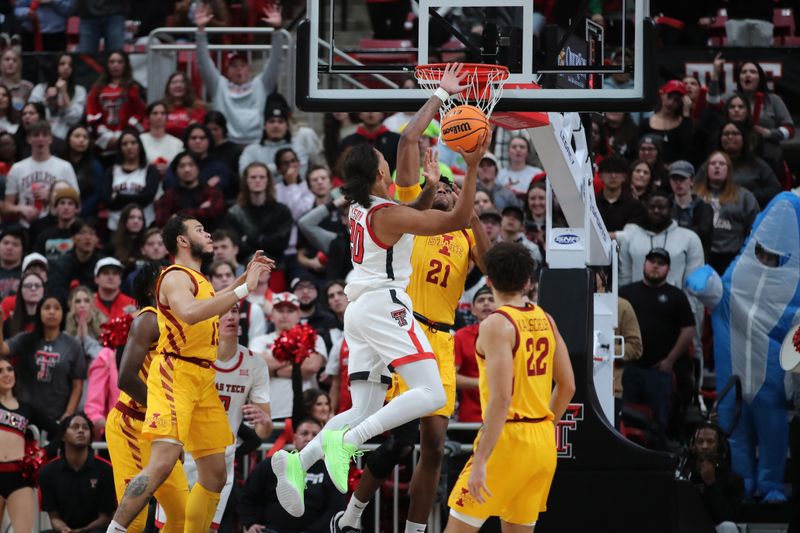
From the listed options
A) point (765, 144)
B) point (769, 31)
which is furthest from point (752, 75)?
point (769, 31)

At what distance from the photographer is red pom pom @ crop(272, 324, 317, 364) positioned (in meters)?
11.9

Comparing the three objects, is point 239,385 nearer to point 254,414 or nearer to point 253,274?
point 254,414

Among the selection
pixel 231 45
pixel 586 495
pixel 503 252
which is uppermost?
pixel 231 45

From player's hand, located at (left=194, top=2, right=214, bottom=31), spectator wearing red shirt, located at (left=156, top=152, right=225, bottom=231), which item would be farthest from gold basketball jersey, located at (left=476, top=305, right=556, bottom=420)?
player's hand, located at (left=194, top=2, right=214, bottom=31)

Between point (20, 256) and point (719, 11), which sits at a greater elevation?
point (719, 11)

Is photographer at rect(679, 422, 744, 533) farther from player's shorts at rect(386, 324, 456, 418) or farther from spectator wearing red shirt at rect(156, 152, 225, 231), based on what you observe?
spectator wearing red shirt at rect(156, 152, 225, 231)

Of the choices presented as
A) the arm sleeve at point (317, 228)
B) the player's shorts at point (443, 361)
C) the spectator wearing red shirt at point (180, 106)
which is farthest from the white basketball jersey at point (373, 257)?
the spectator wearing red shirt at point (180, 106)

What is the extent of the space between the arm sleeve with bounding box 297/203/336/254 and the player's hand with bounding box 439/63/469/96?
19.7ft

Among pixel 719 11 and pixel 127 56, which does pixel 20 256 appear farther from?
pixel 719 11

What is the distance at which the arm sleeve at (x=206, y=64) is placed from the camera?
17.7m

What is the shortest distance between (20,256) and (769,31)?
1017 centimetres

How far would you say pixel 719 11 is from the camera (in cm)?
1973

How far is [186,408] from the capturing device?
9.94 m

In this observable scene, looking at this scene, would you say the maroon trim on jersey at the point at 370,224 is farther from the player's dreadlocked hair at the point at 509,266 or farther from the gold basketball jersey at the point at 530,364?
the gold basketball jersey at the point at 530,364
